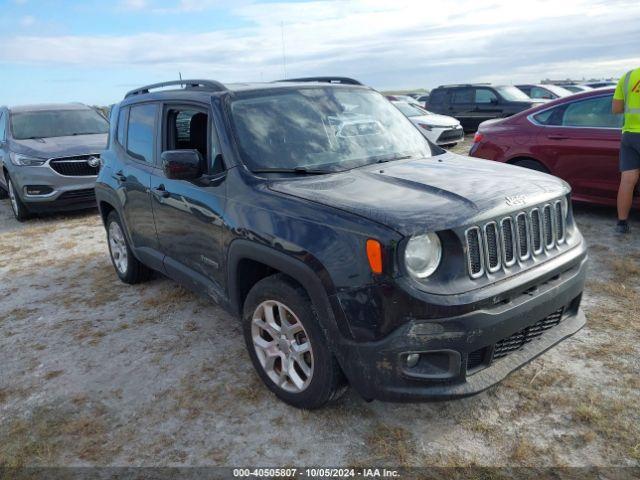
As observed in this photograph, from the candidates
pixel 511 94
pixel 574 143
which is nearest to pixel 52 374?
pixel 574 143

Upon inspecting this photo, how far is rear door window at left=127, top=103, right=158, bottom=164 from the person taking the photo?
4.25 metres

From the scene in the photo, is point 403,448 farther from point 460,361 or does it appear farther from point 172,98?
point 172,98

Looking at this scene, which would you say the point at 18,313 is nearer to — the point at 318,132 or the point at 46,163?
the point at 318,132

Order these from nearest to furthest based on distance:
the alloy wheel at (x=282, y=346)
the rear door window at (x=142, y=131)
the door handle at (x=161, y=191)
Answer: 1. the alloy wheel at (x=282, y=346)
2. the door handle at (x=161, y=191)
3. the rear door window at (x=142, y=131)

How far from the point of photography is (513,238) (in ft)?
8.80

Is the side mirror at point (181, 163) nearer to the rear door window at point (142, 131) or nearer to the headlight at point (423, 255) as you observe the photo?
the rear door window at point (142, 131)

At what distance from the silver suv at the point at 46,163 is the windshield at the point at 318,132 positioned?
232 inches

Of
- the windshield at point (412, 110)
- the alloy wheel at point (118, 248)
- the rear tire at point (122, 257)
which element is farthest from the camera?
the windshield at point (412, 110)

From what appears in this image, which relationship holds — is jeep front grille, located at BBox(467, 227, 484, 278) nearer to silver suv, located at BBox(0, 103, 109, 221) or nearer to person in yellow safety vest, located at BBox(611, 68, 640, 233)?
person in yellow safety vest, located at BBox(611, 68, 640, 233)

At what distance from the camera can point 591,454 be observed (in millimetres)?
2564

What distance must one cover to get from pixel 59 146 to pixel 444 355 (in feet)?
26.6

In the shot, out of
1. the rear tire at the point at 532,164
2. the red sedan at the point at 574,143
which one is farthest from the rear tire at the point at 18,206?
the rear tire at the point at 532,164

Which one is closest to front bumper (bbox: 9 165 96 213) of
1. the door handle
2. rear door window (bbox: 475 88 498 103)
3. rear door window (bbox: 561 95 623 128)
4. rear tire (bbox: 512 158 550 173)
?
the door handle

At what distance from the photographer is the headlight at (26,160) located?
27.2 ft
